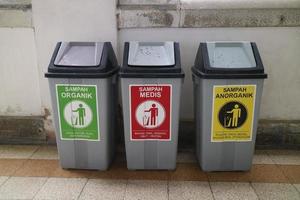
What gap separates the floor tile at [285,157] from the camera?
313cm

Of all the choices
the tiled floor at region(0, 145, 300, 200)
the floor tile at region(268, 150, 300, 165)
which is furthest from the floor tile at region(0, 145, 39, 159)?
the floor tile at region(268, 150, 300, 165)

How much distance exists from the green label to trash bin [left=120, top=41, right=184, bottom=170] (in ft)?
0.98

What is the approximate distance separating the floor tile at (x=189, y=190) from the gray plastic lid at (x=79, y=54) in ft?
4.47

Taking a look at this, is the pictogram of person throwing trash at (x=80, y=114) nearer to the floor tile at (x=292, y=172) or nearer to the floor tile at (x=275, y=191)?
the floor tile at (x=275, y=191)

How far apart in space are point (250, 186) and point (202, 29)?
66.8 inches

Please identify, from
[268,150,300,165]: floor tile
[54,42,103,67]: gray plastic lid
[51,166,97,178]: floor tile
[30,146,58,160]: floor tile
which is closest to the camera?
[54,42,103,67]: gray plastic lid

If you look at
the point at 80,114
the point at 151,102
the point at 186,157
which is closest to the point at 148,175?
the point at 186,157

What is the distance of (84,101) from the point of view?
2.74 metres

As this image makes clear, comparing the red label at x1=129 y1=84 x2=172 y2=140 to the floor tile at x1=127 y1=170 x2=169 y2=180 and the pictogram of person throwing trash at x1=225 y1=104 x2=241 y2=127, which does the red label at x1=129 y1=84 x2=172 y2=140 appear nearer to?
the floor tile at x1=127 y1=170 x2=169 y2=180

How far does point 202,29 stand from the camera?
10.5ft

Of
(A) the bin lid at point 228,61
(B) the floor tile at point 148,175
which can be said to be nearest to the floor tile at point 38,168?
(B) the floor tile at point 148,175

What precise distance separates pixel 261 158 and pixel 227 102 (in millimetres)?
964

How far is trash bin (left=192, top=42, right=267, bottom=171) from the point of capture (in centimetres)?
264

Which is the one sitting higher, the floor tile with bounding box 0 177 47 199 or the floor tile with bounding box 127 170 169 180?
the floor tile with bounding box 0 177 47 199
